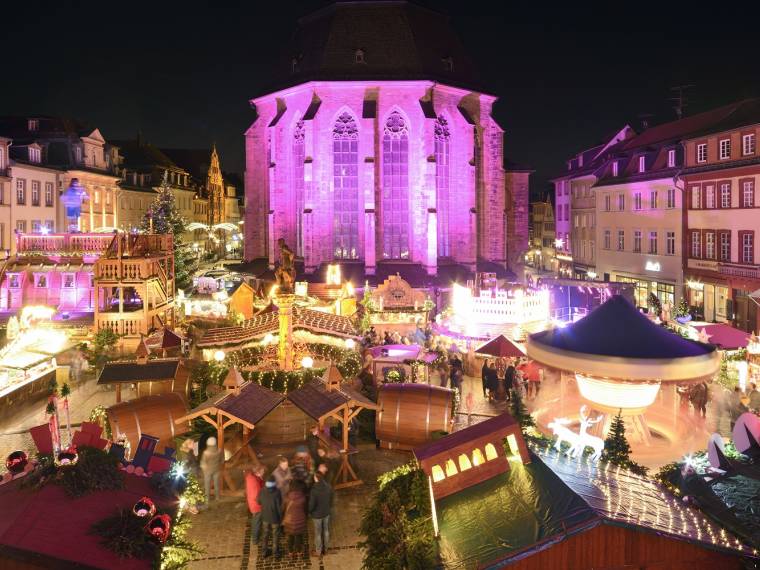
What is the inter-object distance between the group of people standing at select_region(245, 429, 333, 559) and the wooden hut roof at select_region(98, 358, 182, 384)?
6.89 m

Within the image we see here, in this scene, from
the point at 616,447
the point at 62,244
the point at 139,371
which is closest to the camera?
the point at 616,447

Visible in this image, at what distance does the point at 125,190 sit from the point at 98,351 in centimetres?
3389

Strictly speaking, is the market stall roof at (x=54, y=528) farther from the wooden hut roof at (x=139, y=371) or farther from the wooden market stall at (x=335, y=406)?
the wooden hut roof at (x=139, y=371)

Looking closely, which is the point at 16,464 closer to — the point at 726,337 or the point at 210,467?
the point at 210,467

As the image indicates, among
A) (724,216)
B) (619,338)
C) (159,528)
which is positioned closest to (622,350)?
(619,338)

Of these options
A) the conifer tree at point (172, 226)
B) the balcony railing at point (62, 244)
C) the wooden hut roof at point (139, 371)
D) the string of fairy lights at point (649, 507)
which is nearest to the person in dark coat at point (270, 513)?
the string of fairy lights at point (649, 507)

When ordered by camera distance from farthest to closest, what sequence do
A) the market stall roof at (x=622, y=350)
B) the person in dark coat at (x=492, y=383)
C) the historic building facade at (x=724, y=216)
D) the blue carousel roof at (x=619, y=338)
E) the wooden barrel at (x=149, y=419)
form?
the historic building facade at (x=724, y=216)
the person in dark coat at (x=492, y=383)
the wooden barrel at (x=149, y=419)
the blue carousel roof at (x=619, y=338)
the market stall roof at (x=622, y=350)

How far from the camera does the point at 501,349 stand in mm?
20422

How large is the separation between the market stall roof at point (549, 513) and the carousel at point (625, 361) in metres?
3.67

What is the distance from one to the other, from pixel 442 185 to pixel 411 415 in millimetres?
27957

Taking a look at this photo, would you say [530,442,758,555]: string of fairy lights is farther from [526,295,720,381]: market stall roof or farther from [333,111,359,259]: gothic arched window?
[333,111,359,259]: gothic arched window

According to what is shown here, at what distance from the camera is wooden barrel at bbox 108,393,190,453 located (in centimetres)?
1362

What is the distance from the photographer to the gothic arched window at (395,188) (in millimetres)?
39031

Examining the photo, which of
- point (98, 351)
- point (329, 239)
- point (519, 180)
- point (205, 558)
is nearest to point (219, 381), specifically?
point (205, 558)
